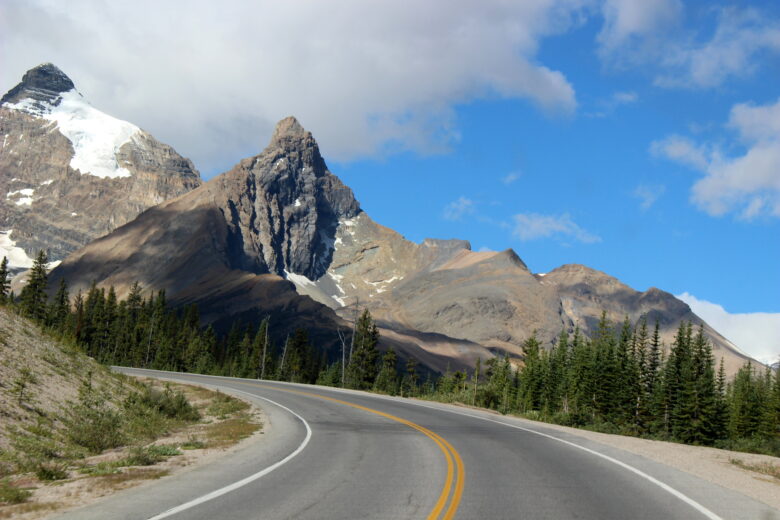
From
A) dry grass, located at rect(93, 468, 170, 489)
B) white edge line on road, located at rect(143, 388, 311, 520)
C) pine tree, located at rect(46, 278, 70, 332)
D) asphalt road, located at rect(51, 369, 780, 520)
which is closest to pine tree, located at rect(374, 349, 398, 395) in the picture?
pine tree, located at rect(46, 278, 70, 332)

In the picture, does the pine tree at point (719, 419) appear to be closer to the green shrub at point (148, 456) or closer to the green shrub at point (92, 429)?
the green shrub at point (92, 429)

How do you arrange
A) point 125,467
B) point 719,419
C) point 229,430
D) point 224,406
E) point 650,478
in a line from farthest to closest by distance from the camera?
point 719,419 → point 224,406 → point 229,430 → point 650,478 → point 125,467

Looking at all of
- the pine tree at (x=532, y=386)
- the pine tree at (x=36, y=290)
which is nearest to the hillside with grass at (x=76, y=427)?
the pine tree at (x=532, y=386)

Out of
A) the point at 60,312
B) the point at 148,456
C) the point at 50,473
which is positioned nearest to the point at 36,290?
the point at 60,312

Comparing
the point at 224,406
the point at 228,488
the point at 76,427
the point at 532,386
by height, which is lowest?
the point at 76,427

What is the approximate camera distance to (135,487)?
11.1 m

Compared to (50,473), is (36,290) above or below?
above

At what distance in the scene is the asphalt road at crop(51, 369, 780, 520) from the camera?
388 inches

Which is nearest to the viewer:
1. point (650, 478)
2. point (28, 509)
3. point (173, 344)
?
point (28, 509)

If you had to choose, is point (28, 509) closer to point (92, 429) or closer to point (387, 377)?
point (92, 429)

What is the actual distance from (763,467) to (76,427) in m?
18.8

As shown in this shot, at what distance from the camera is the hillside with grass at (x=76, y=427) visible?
11293 mm

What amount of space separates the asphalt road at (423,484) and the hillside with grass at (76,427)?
1.02m

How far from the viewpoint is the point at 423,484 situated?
39.5 feet
